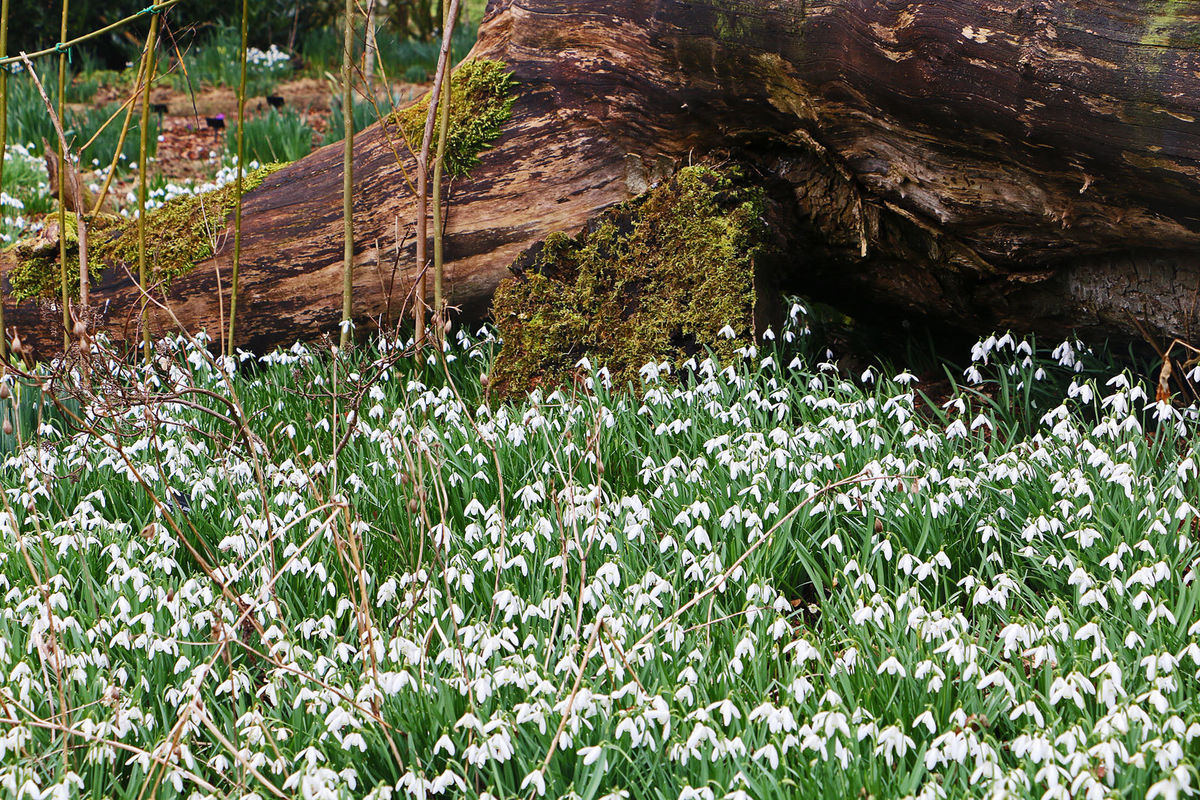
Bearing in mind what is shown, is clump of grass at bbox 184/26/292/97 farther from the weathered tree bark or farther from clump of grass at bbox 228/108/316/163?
the weathered tree bark

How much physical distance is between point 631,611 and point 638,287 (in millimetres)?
1880

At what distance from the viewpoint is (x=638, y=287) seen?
12.8 feet

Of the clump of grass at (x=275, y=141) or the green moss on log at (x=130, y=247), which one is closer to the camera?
the green moss on log at (x=130, y=247)

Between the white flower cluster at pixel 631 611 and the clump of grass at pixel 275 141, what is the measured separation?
10.3 ft

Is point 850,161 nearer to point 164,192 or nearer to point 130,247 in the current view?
point 130,247

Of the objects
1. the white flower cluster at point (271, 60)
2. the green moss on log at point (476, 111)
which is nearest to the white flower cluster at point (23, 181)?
the white flower cluster at point (271, 60)

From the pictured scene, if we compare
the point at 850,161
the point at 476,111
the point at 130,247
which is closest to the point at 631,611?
the point at 850,161

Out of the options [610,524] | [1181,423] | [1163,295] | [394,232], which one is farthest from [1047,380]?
[394,232]

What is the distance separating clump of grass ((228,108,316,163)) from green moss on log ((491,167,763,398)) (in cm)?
284

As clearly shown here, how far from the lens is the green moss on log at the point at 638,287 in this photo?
3.78 meters

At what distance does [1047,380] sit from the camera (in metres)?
3.65

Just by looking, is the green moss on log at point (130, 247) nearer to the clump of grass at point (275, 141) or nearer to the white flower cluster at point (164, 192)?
the white flower cluster at point (164, 192)

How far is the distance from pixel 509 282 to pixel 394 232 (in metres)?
0.57

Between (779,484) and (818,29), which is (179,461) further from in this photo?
(818,29)
